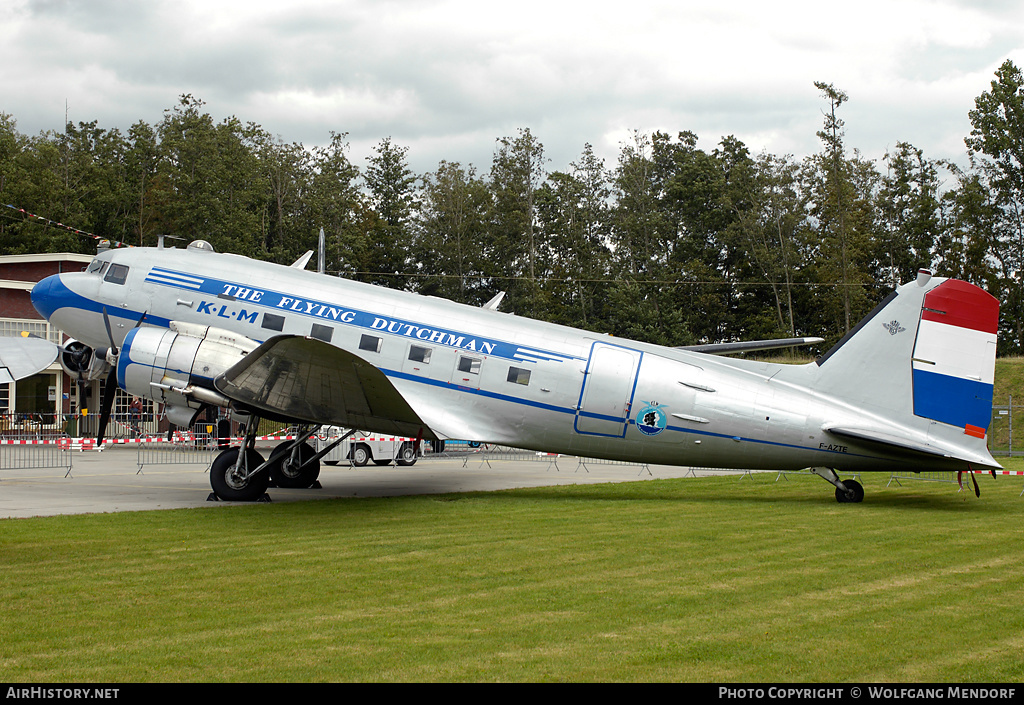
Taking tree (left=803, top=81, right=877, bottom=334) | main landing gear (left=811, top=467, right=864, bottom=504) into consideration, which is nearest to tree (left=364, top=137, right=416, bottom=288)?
tree (left=803, top=81, right=877, bottom=334)

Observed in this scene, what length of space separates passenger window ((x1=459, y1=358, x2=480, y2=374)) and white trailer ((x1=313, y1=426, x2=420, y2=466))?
973 centimetres

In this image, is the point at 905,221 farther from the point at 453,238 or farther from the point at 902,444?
the point at 902,444

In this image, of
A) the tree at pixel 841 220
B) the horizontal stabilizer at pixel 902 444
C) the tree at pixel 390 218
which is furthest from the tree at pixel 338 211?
the horizontal stabilizer at pixel 902 444

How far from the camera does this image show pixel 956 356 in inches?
592

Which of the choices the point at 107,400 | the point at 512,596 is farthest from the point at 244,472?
the point at 512,596

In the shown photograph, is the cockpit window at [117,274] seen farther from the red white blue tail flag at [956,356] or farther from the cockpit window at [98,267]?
the red white blue tail flag at [956,356]

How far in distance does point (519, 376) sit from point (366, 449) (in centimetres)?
1141

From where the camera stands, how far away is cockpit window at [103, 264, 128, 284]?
54.9ft

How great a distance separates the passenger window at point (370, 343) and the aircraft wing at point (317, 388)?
1.48 meters

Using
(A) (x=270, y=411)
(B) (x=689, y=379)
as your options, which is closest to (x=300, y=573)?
(A) (x=270, y=411)

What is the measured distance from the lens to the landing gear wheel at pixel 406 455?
2712cm
